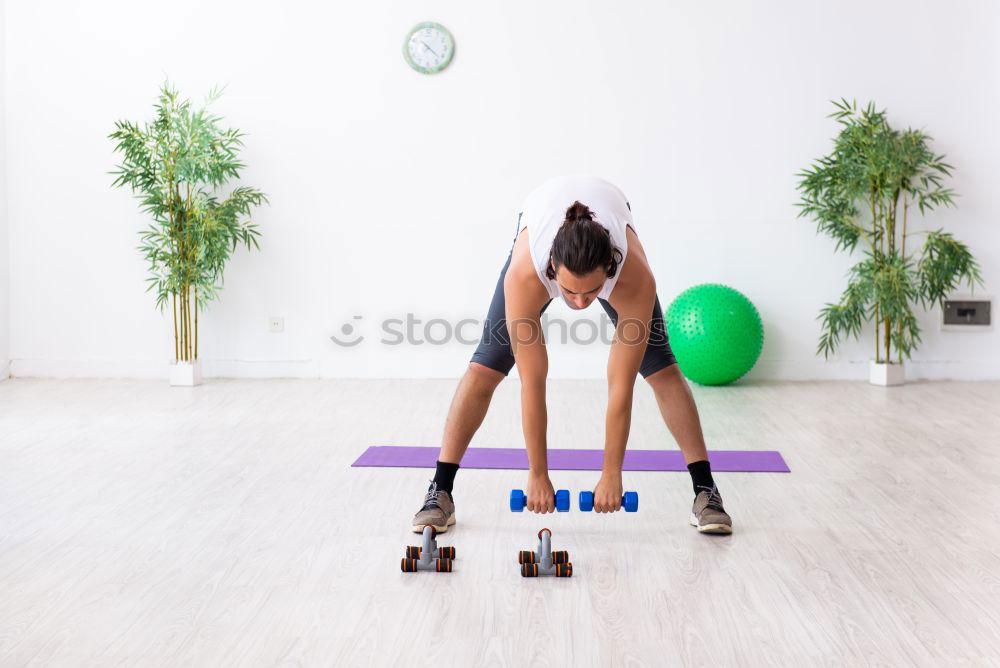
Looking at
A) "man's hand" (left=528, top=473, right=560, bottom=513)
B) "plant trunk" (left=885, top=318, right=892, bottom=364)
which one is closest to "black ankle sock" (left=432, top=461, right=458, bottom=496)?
"man's hand" (left=528, top=473, right=560, bottom=513)

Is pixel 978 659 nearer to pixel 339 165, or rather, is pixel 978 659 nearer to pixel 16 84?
pixel 339 165

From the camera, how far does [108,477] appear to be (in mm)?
3180

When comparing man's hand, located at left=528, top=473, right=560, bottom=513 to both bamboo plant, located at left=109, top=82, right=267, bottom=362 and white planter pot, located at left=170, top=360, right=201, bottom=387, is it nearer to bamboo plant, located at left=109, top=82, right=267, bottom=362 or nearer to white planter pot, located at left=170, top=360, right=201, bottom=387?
bamboo plant, located at left=109, top=82, right=267, bottom=362

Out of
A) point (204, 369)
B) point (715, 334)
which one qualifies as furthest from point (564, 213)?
point (204, 369)

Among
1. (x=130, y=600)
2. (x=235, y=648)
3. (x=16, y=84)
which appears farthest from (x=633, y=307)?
(x=16, y=84)

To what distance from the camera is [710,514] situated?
8.48 feet

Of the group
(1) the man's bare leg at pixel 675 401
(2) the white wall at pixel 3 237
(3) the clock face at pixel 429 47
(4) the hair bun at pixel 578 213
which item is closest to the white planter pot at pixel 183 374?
(2) the white wall at pixel 3 237

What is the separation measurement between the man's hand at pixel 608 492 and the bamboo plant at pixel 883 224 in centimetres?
302

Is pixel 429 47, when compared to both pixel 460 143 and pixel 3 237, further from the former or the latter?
pixel 3 237

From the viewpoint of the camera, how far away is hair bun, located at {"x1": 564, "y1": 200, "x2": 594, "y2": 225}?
84.2 inches

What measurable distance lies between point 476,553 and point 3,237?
13.3 ft

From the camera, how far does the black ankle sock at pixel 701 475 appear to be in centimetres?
267

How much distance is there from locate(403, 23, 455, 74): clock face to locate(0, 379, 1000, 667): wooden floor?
2061 millimetres

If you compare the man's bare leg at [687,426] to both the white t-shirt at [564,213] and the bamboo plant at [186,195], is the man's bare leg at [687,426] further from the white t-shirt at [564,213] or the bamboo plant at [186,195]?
the bamboo plant at [186,195]
